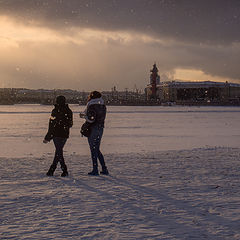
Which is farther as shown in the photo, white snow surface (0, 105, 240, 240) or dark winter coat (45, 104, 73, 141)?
dark winter coat (45, 104, 73, 141)

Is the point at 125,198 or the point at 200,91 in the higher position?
the point at 200,91

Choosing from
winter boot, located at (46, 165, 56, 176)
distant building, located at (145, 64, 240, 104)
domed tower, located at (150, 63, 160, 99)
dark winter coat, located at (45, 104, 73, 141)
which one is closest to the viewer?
dark winter coat, located at (45, 104, 73, 141)

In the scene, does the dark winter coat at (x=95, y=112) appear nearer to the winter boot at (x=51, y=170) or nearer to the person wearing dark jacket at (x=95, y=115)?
the person wearing dark jacket at (x=95, y=115)

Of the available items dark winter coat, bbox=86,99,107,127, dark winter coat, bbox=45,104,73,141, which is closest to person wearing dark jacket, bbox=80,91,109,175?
dark winter coat, bbox=86,99,107,127

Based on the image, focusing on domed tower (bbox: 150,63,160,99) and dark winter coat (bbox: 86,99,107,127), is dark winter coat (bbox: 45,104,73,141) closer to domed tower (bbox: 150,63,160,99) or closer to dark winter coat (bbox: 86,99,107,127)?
dark winter coat (bbox: 86,99,107,127)

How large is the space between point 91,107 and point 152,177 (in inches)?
65.7

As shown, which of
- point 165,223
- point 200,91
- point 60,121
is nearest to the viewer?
point 165,223

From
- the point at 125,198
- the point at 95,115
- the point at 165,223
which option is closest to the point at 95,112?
the point at 95,115

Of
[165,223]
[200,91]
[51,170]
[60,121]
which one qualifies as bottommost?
[165,223]

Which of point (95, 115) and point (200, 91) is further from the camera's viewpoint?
point (200, 91)

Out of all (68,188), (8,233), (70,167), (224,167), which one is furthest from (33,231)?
(224,167)

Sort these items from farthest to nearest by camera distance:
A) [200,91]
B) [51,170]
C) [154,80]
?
[154,80], [200,91], [51,170]

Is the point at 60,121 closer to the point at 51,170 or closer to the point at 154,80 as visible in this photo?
the point at 51,170

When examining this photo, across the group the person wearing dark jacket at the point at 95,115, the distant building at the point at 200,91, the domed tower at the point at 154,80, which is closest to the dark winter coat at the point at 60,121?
the person wearing dark jacket at the point at 95,115
